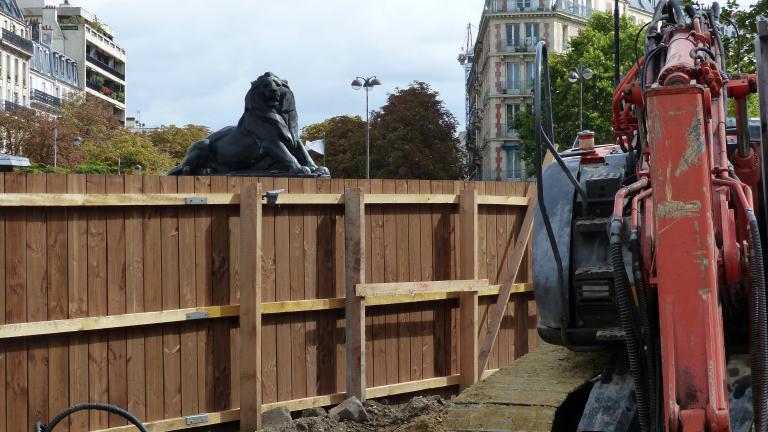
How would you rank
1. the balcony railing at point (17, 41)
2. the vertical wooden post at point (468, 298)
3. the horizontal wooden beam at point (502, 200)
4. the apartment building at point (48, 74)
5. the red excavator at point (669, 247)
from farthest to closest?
the apartment building at point (48, 74), the balcony railing at point (17, 41), the horizontal wooden beam at point (502, 200), the vertical wooden post at point (468, 298), the red excavator at point (669, 247)

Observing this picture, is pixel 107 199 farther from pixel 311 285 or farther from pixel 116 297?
pixel 311 285

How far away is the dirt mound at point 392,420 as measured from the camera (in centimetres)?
934

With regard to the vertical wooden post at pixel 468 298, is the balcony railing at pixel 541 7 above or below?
above

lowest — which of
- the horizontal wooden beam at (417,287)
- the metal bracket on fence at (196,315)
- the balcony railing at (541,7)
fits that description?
the metal bracket on fence at (196,315)

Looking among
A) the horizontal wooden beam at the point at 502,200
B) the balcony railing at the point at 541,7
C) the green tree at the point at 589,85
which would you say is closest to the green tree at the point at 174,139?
the green tree at the point at 589,85

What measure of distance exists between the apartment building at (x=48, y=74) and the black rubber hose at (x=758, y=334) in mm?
95228

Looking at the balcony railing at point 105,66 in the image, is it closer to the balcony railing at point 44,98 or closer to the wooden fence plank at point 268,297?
the balcony railing at point 44,98

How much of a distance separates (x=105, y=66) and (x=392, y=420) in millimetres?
115474

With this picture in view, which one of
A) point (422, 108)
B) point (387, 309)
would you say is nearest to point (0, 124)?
point (422, 108)

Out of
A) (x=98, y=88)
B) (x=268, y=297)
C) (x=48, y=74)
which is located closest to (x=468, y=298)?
(x=268, y=297)

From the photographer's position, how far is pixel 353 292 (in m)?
10.3

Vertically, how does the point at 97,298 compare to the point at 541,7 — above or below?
below

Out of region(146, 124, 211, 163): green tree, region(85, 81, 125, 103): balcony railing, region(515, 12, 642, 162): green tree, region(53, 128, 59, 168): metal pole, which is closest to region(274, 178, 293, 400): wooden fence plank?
region(53, 128, 59, 168): metal pole

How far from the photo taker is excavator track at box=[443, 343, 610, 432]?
5.49 meters
